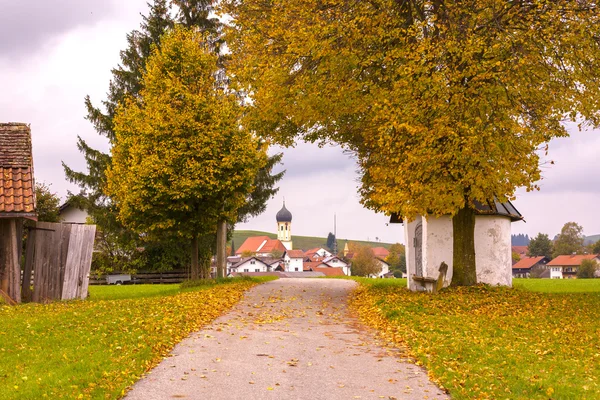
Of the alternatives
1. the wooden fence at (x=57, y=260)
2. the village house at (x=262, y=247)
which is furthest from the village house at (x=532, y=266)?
the wooden fence at (x=57, y=260)

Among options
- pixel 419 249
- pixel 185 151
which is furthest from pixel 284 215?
pixel 185 151

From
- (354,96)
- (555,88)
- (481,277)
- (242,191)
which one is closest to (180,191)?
(242,191)

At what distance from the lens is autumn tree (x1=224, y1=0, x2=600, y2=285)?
17031 mm

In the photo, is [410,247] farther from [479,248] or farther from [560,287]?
[560,287]

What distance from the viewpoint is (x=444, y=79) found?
56.6 ft

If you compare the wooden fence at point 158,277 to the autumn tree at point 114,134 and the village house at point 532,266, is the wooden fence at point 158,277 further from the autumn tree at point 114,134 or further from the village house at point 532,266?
the village house at point 532,266

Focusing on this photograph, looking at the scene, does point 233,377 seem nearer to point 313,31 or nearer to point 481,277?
point 313,31

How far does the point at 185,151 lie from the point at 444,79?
1099cm

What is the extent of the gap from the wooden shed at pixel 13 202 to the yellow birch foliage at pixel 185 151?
5.93 meters

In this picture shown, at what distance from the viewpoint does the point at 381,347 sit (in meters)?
11.6

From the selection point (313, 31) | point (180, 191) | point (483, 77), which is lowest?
point (180, 191)

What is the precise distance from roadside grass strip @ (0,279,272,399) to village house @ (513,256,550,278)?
381 ft

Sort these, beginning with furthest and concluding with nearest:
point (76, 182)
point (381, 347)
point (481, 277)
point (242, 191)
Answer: point (76, 182) → point (242, 191) → point (481, 277) → point (381, 347)

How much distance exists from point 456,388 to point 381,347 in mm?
3266
